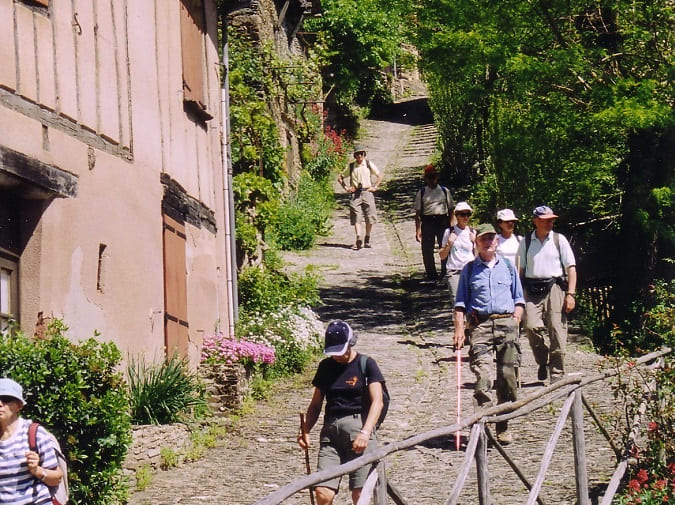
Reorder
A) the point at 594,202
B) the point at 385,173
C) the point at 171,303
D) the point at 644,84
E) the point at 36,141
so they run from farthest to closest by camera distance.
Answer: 1. the point at 385,173
2. the point at 594,202
3. the point at 644,84
4. the point at 171,303
5. the point at 36,141

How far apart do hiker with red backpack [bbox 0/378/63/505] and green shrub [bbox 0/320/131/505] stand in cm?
152

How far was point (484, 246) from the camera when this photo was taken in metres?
9.74

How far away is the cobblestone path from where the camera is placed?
9312 mm

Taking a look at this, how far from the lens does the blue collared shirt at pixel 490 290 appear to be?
9.83 meters

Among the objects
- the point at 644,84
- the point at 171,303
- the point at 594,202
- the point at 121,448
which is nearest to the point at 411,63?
the point at 594,202

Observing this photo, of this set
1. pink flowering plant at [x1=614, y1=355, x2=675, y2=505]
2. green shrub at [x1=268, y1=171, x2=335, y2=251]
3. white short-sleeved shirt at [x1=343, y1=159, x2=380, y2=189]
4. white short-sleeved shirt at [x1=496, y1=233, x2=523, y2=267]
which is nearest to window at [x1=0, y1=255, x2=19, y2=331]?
pink flowering plant at [x1=614, y1=355, x2=675, y2=505]

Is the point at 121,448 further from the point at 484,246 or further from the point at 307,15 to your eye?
the point at 307,15

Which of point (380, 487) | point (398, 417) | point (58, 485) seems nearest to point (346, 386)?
point (380, 487)

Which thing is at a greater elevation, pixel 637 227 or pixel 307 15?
pixel 307 15

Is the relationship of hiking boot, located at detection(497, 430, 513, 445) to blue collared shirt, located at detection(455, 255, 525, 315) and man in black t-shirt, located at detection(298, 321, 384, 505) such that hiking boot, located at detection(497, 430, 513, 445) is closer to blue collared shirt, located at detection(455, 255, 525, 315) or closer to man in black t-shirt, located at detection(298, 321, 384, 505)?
blue collared shirt, located at detection(455, 255, 525, 315)

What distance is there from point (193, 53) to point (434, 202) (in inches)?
187

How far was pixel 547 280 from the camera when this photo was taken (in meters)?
11.3

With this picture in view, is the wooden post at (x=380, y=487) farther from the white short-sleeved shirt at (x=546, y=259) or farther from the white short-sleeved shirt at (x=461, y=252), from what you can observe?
the white short-sleeved shirt at (x=461, y=252)

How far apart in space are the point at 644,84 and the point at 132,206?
624cm
